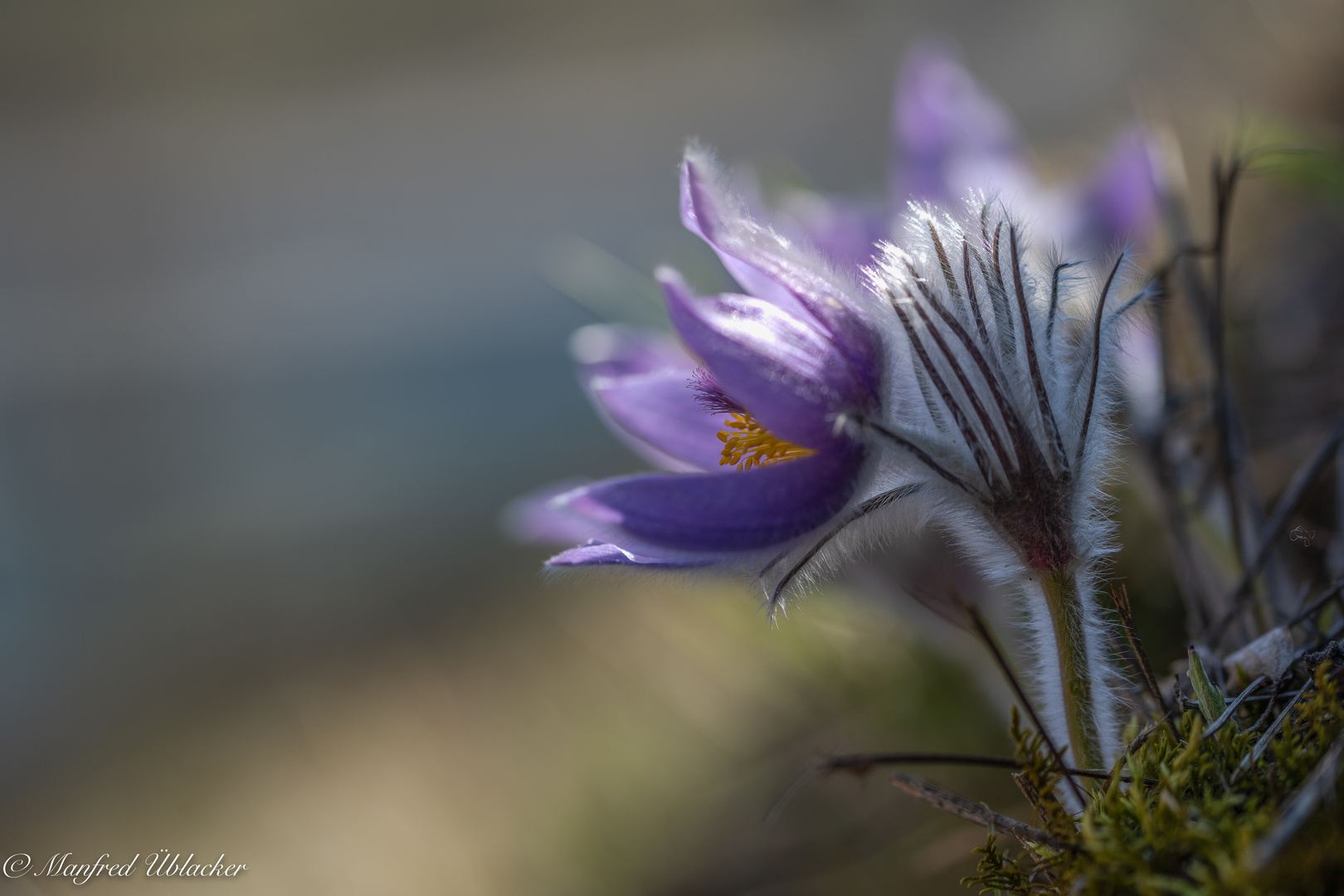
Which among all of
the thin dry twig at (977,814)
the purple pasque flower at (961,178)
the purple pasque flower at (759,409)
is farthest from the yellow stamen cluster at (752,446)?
→ the purple pasque flower at (961,178)

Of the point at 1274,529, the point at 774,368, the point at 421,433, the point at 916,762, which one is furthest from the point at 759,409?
the point at 421,433

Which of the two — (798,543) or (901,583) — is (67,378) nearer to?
(901,583)

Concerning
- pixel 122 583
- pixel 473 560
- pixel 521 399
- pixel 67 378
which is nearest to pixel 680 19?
pixel 521 399

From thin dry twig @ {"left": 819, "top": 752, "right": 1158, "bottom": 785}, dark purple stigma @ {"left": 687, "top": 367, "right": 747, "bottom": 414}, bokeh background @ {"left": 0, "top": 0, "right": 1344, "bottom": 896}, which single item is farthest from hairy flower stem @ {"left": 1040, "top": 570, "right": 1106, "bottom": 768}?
bokeh background @ {"left": 0, "top": 0, "right": 1344, "bottom": 896}

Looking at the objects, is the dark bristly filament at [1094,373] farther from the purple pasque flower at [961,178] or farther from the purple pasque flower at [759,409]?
the purple pasque flower at [961,178]

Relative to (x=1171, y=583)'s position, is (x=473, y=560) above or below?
above

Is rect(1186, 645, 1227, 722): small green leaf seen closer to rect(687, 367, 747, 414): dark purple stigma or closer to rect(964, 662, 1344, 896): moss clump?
rect(964, 662, 1344, 896): moss clump

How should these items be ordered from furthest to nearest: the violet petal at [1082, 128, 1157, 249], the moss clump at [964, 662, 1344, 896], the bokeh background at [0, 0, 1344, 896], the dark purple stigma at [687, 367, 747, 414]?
the bokeh background at [0, 0, 1344, 896] < the violet petal at [1082, 128, 1157, 249] < the dark purple stigma at [687, 367, 747, 414] < the moss clump at [964, 662, 1344, 896]
